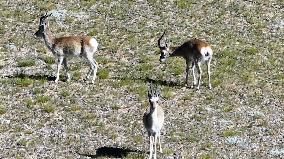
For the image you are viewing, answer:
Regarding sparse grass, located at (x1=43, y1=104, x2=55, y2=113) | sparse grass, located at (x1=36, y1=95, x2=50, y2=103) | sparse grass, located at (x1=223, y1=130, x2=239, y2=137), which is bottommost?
sparse grass, located at (x1=223, y1=130, x2=239, y2=137)

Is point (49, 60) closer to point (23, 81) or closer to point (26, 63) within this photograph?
point (26, 63)

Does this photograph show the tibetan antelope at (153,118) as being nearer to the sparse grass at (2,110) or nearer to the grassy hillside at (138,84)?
the grassy hillside at (138,84)

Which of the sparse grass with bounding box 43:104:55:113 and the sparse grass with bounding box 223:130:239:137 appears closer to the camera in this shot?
the sparse grass with bounding box 223:130:239:137

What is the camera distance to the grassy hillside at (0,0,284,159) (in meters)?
24.5

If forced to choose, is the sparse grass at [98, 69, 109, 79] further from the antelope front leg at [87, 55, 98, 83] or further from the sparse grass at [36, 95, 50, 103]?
the sparse grass at [36, 95, 50, 103]

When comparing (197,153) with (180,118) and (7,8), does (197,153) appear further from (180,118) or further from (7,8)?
(7,8)

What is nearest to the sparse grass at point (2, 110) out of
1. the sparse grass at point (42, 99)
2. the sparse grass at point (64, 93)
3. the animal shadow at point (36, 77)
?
the sparse grass at point (42, 99)

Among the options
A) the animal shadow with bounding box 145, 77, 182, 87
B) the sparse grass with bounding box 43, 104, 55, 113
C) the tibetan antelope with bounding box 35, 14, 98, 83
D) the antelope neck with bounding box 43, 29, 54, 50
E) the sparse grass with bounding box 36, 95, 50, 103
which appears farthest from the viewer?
the antelope neck with bounding box 43, 29, 54, 50

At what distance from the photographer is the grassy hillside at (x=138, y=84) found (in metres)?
24.5

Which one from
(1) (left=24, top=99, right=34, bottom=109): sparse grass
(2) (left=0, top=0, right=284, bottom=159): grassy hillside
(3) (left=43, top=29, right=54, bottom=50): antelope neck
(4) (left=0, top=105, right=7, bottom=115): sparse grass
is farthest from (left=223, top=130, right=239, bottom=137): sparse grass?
(3) (left=43, top=29, right=54, bottom=50): antelope neck

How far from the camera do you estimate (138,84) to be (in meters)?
30.2

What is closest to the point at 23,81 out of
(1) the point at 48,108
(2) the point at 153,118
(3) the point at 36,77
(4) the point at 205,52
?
(3) the point at 36,77

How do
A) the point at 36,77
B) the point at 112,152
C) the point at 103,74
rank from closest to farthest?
the point at 112,152 → the point at 36,77 → the point at 103,74

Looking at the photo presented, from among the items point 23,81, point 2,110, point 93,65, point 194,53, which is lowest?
point 2,110
